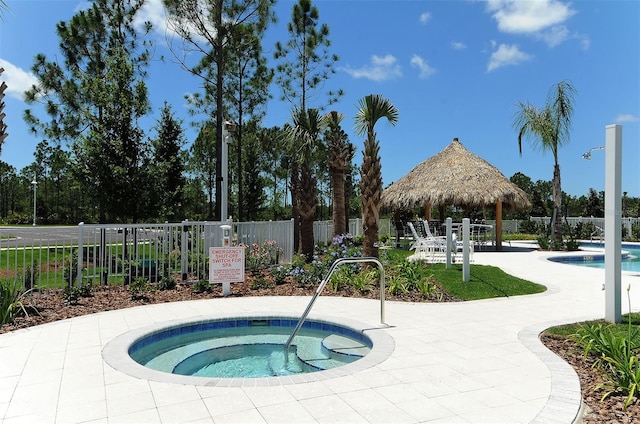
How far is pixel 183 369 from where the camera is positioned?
16.3ft

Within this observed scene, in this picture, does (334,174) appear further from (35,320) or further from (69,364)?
(69,364)

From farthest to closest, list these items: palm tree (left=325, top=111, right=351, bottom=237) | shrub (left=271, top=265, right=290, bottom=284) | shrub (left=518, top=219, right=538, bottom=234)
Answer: shrub (left=518, top=219, right=538, bottom=234)
palm tree (left=325, top=111, right=351, bottom=237)
shrub (left=271, top=265, right=290, bottom=284)

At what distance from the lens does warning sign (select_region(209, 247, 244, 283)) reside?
8.39 metres

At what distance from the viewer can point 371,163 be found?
421 inches

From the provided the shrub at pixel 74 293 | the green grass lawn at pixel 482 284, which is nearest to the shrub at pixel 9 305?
the shrub at pixel 74 293

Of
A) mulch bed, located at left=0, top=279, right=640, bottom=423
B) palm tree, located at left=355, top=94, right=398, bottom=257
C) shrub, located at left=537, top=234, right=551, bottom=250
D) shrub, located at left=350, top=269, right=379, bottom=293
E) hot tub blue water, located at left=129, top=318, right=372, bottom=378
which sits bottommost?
hot tub blue water, located at left=129, top=318, right=372, bottom=378

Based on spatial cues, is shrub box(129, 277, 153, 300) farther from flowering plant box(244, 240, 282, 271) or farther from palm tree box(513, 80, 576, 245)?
palm tree box(513, 80, 576, 245)

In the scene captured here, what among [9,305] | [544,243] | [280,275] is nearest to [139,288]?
[9,305]

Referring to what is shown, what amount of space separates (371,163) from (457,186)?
33.4 ft

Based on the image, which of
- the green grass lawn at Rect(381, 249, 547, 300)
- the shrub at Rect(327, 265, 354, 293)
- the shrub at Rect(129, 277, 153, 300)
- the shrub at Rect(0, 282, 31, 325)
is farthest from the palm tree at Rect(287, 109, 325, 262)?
the shrub at Rect(0, 282, 31, 325)

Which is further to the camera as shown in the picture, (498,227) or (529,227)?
(529,227)

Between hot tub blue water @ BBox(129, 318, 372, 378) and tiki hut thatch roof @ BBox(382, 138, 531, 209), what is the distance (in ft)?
47.9

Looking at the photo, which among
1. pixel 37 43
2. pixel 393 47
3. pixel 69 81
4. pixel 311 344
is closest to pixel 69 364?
pixel 311 344

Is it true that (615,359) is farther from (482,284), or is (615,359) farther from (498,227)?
(498,227)
